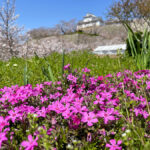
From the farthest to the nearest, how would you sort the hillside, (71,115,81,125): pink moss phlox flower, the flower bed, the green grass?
the hillside, the green grass, (71,115,81,125): pink moss phlox flower, the flower bed

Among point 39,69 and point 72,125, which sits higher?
point 39,69

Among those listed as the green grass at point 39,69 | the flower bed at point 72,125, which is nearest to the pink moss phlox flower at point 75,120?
the flower bed at point 72,125

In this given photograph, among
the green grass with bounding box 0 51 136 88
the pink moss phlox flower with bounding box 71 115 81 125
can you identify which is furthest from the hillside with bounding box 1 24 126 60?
the pink moss phlox flower with bounding box 71 115 81 125

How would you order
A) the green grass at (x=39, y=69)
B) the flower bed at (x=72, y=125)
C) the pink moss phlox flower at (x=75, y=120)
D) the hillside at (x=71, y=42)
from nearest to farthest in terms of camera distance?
the flower bed at (x=72, y=125)
the pink moss phlox flower at (x=75, y=120)
the green grass at (x=39, y=69)
the hillside at (x=71, y=42)

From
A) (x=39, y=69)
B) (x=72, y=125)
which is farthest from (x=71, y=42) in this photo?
(x=72, y=125)

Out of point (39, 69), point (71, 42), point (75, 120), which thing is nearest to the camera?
point (75, 120)

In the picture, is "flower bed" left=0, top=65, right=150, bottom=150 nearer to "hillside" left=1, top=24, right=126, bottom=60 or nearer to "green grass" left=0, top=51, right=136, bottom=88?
"green grass" left=0, top=51, right=136, bottom=88

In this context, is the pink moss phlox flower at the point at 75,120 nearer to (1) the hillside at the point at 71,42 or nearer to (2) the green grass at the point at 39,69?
(2) the green grass at the point at 39,69

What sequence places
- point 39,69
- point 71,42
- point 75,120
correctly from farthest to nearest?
point 71,42 < point 39,69 < point 75,120

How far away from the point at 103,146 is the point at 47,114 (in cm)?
63

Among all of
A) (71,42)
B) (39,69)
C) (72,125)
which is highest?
(71,42)

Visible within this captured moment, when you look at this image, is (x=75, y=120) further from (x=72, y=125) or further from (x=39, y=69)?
(x=39, y=69)

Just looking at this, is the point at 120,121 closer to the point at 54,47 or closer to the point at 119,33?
the point at 54,47

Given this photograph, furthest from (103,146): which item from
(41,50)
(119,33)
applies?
(119,33)
